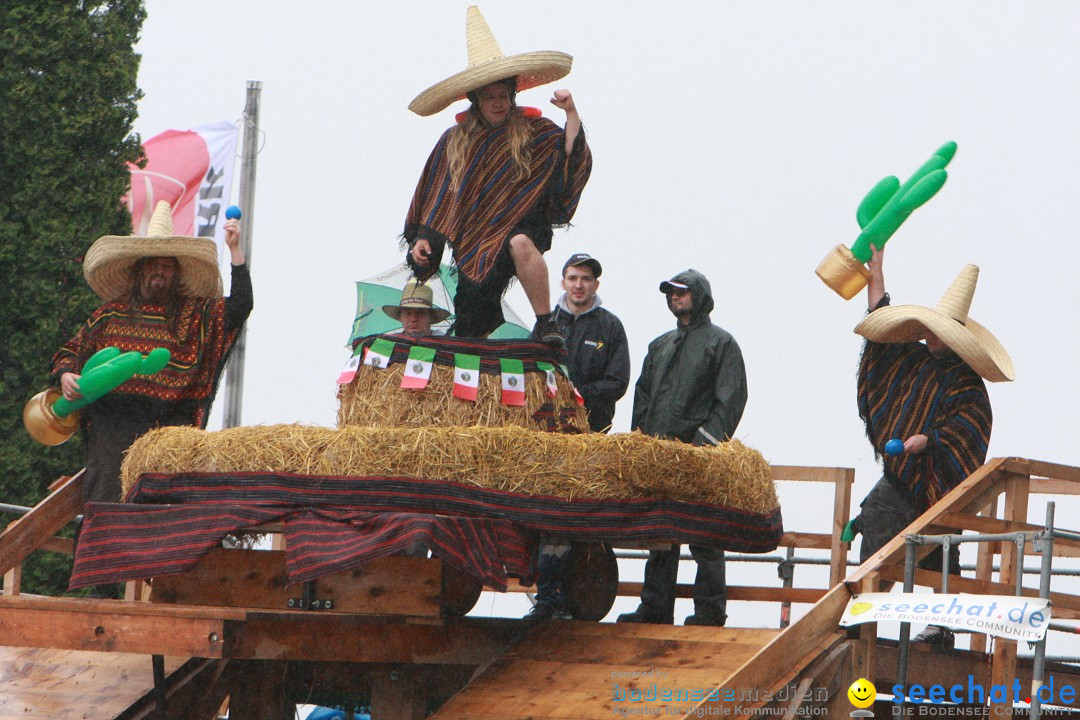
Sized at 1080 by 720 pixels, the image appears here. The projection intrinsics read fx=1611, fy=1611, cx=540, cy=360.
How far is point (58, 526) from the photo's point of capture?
8.16 meters

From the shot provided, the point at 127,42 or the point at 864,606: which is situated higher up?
the point at 127,42

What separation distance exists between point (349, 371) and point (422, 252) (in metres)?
0.77

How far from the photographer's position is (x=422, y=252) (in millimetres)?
7848

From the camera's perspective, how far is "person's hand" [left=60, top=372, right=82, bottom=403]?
766 cm

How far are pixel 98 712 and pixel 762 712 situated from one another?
2896 mm

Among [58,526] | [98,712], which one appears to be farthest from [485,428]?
[58,526]

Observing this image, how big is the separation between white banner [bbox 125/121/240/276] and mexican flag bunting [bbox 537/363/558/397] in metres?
7.90

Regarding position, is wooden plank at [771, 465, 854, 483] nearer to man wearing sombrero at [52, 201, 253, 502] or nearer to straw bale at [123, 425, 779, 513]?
straw bale at [123, 425, 779, 513]

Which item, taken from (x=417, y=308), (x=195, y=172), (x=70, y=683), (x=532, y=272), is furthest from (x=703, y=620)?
(x=195, y=172)

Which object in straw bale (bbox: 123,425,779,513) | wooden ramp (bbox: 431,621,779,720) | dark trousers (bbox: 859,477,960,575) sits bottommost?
wooden ramp (bbox: 431,621,779,720)

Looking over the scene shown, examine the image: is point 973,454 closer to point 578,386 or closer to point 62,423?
point 578,386

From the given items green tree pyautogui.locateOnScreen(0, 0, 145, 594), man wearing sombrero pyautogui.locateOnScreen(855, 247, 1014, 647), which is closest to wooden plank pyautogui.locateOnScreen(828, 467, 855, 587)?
man wearing sombrero pyautogui.locateOnScreen(855, 247, 1014, 647)

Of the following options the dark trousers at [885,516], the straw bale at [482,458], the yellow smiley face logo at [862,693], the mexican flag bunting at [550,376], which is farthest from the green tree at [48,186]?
the yellow smiley face logo at [862,693]

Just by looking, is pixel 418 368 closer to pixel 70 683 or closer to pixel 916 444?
pixel 70 683
